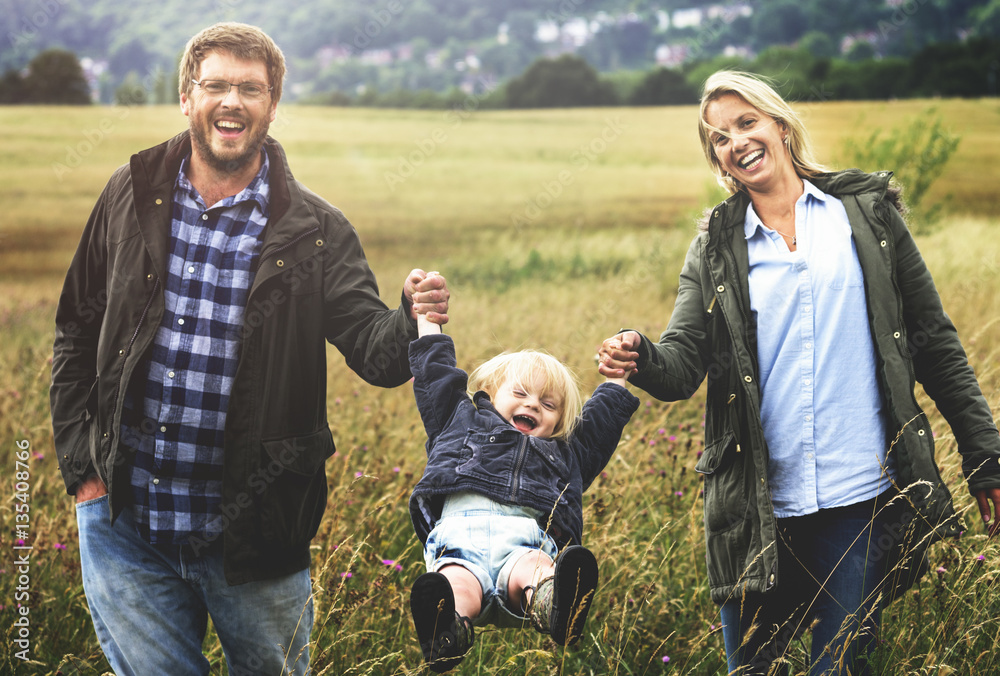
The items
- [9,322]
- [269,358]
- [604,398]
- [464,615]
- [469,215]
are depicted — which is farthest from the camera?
[469,215]

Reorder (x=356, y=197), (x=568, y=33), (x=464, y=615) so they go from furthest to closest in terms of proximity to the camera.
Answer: (x=568, y=33) < (x=356, y=197) < (x=464, y=615)

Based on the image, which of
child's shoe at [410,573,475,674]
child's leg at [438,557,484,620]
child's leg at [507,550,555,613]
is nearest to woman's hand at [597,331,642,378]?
child's leg at [507,550,555,613]

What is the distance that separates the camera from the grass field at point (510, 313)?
10.6 feet

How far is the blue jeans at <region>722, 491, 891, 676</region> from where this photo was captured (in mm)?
2312

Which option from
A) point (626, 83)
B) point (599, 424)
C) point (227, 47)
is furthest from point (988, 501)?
point (626, 83)

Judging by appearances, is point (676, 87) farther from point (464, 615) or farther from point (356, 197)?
point (464, 615)

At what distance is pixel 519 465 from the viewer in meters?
2.41

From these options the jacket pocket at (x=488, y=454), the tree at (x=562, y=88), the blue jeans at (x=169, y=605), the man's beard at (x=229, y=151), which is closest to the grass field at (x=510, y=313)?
the blue jeans at (x=169, y=605)

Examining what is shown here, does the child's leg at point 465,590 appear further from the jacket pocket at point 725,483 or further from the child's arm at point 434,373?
the jacket pocket at point 725,483

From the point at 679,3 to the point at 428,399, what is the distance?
48.3 m

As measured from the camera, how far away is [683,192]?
21734 mm

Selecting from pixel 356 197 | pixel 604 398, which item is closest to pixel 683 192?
pixel 356 197

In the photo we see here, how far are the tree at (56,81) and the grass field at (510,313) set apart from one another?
232cm

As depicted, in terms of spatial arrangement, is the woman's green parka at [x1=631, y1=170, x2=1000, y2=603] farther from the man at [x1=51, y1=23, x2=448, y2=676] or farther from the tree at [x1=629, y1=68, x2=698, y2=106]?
the tree at [x1=629, y1=68, x2=698, y2=106]
